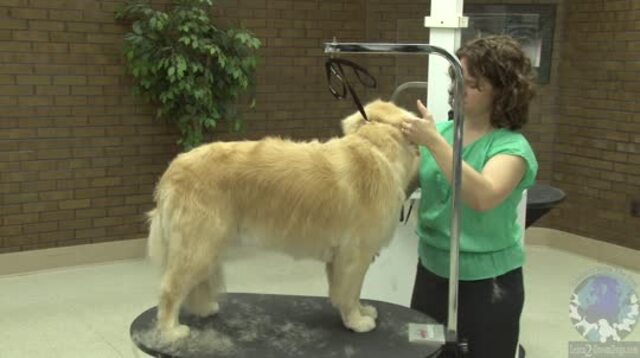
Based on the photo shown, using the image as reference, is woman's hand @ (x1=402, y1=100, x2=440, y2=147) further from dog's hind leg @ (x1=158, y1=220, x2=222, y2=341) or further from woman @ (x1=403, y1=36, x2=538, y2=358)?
dog's hind leg @ (x1=158, y1=220, x2=222, y2=341)

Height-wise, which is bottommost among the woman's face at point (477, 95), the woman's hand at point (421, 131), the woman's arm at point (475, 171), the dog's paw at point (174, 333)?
the dog's paw at point (174, 333)

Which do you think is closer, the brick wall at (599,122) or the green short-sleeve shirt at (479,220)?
the green short-sleeve shirt at (479,220)

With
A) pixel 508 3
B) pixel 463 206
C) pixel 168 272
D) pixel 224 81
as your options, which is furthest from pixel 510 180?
pixel 508 3

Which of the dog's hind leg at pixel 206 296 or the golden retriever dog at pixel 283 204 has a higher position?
the golden retriever dog at pixel 283 204

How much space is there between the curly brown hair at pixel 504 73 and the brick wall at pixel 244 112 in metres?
2.57

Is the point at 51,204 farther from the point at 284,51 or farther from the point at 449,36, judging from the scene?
the point at 449,36

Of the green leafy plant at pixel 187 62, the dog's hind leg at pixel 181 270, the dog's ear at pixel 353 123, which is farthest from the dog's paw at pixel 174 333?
Result: the green leafy plant at pixel 187 62

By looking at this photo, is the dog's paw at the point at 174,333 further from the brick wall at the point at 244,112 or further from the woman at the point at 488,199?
the brick wall at the point at 244,112

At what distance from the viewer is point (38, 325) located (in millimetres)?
→ 3715

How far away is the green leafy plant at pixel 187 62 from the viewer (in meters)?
4.48

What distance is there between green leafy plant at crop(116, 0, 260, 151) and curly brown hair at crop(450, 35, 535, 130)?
2897mm

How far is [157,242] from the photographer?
5.76 ft

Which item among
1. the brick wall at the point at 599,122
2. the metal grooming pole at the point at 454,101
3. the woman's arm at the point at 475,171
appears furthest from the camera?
the brick wall at the point at 599,122

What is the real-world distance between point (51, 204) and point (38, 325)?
3.98 feet
